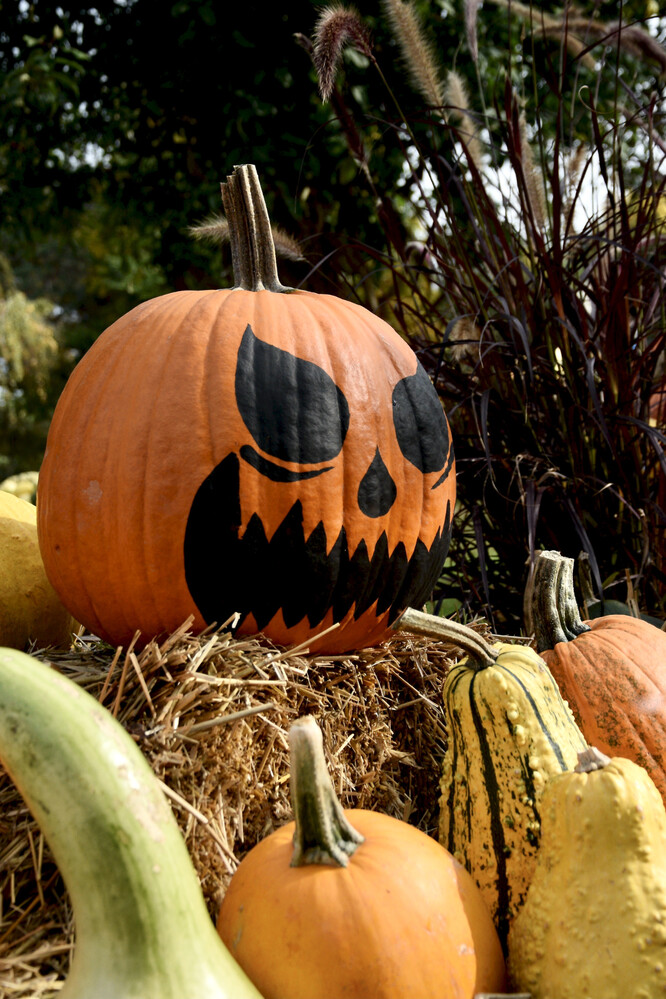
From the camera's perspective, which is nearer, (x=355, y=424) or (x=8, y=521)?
(x=355, y=424)

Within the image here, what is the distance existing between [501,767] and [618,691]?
416mm

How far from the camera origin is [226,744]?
1.27 metres

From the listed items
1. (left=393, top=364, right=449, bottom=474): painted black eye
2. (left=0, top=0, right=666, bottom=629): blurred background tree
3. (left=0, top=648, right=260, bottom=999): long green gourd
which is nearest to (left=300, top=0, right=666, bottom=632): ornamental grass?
(left=0, top=0, right=666, bottom=629): blurred background tree

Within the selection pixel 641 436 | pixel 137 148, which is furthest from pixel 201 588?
→ pixel 137 148

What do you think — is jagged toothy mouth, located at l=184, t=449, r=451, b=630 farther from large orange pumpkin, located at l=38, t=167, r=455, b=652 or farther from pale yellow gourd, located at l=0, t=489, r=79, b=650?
pale yellow gourd, located at l=0, t=489, r=79, b=650

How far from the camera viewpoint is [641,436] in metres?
2.42

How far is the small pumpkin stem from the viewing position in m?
1.05

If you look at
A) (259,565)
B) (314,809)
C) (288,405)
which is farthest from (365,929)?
(288,405)

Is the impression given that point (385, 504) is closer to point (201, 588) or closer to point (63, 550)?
point (201, 588)

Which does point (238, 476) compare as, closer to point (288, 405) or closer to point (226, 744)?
point (288, 405)

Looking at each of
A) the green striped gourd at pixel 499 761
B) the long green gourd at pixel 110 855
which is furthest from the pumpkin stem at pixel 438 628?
the long green gourd at pixel 110 855

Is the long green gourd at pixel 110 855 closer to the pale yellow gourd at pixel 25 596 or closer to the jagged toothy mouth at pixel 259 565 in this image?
the jagged toothy mouth at pixel 259 565

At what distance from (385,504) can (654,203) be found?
160 cm

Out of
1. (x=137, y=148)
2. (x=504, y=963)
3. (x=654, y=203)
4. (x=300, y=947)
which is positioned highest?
(x=137, y=148)
